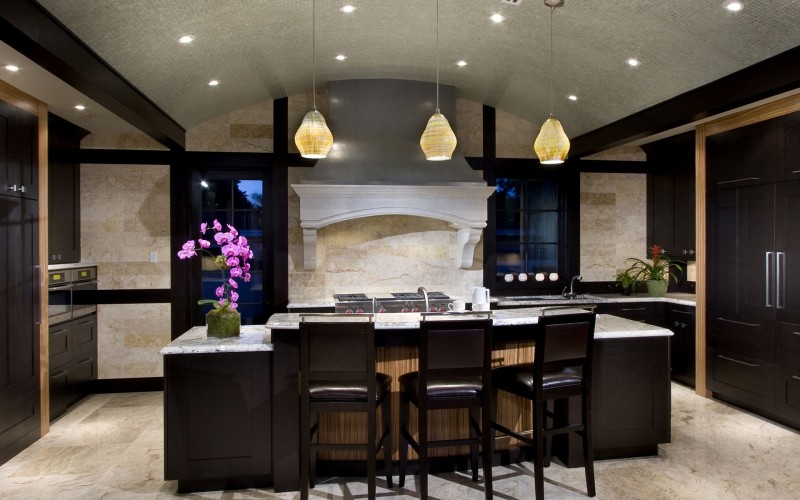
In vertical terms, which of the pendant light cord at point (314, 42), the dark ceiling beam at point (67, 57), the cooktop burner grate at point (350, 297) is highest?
the pendant light cord at point (314, 42)

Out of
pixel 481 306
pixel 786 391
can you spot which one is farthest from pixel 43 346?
pixel 786 391

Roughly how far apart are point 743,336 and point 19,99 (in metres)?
6.08

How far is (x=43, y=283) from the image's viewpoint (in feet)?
12.9

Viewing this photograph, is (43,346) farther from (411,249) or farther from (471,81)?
(471,81)

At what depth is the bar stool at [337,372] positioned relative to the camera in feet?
8.30

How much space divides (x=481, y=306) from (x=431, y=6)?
2.10m

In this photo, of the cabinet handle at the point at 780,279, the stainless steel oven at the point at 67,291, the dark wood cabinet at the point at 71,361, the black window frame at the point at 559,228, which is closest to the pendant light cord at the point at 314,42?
the black window frame at the point at 559,228

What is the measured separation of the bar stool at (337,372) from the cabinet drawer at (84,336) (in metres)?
3.15

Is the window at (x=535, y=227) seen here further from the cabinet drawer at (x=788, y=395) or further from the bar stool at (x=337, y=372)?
the bar stool at (x=337, y=372)

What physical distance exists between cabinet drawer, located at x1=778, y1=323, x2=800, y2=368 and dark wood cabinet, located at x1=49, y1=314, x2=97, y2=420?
591cm

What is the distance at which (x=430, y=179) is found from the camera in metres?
4.98

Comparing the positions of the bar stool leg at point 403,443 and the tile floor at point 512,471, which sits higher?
the bar stool leg at point 403,443

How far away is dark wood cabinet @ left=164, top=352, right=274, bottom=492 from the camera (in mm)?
2916

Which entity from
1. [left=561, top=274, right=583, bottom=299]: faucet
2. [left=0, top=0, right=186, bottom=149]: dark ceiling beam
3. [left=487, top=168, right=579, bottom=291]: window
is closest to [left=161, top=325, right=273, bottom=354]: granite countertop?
[left=0, top=0, right=186, bottom=149]: dark ceiling beam
